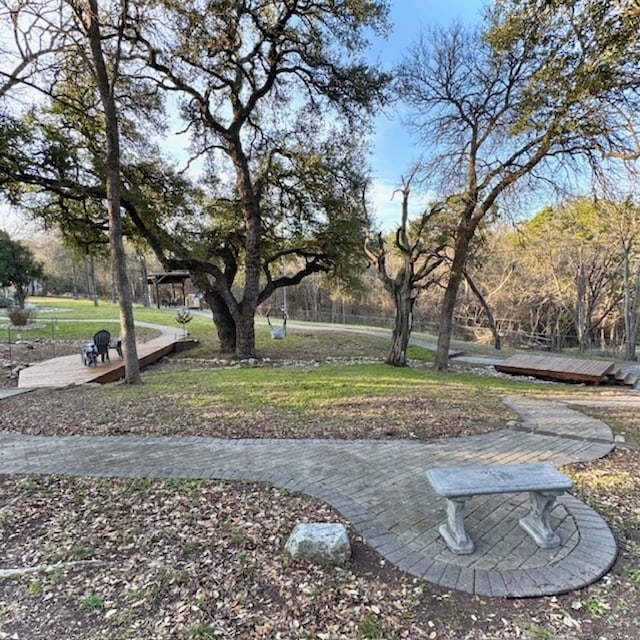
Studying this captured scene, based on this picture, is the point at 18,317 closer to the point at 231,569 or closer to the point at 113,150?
the point at 113,150

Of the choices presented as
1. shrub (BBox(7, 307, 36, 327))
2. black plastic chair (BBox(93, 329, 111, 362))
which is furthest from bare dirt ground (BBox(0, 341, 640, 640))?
shrub (BBox(7, 307, 36, 327))

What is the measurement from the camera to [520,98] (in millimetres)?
7754

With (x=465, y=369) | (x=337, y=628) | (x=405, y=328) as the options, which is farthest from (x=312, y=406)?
(x=465, y=369)

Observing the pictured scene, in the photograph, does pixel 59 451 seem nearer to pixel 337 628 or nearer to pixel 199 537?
pixel 199 537

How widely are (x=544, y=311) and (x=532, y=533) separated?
936 inches

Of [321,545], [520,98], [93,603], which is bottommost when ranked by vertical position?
[93,603]

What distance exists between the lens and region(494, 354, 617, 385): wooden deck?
9664 mm

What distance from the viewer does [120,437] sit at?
4.50 meters

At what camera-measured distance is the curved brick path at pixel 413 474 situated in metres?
2.28

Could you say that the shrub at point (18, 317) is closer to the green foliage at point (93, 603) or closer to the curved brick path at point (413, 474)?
the curved brick path at point (413, 474)

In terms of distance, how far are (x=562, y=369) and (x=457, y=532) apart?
9327 millimetres

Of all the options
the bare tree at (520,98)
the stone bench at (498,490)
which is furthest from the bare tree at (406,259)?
the stone bench at (498,490)

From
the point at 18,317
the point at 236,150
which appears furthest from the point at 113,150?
the point at 18,317

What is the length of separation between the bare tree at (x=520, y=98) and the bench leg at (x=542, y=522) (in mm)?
5527
